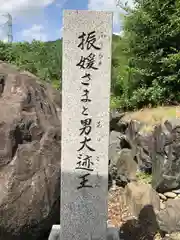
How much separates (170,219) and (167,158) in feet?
6.70

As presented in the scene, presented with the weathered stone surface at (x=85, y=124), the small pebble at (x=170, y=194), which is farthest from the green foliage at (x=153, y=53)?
the weathered stone surface at (x=85, y=124)

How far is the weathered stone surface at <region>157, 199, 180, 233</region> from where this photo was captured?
5875 millimetres

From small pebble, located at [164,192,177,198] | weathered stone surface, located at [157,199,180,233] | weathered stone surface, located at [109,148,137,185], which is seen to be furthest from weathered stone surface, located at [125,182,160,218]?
weathered stone surface, located at [109,148,137,185]

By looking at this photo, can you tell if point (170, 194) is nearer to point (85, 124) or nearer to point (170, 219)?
point (170, 219)

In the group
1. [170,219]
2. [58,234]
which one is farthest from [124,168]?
[58,234]

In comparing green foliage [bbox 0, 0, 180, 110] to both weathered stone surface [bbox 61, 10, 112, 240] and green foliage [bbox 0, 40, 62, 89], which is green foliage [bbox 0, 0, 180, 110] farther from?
weathered stone surface [bbox 61, 10, 112, 240]

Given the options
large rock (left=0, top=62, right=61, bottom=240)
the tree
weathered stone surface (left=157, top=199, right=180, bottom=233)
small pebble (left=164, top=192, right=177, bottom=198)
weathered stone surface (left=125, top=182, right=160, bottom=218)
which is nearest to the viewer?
large rock (left=0, top=62, right=61, bottom=240)

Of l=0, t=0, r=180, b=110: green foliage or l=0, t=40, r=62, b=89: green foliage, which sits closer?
l=0, t=0, r=180, b=110: green foliage

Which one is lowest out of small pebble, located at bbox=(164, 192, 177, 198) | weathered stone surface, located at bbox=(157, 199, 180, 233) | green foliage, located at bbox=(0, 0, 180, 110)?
weathered stone surface, located at bbox=(157, 199, 180, 233)

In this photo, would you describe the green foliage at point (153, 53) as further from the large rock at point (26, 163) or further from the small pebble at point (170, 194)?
the large rock at point (26, 163)

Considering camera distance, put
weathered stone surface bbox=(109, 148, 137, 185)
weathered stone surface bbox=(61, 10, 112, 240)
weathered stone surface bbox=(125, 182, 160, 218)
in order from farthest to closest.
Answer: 1. weathered stone surface bbox=(109, 148, 137, 185)
2. weathered stone surface bbox=(125, 182, 160, 218)
3. weathered stone surface bbox=(61, 10, 112, 240)

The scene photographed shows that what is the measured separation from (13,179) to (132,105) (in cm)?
817

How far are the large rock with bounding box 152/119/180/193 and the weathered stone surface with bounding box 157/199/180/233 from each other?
4.67ft

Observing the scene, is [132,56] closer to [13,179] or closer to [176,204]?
[176,204]
